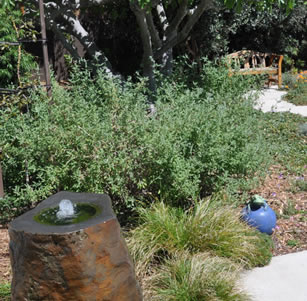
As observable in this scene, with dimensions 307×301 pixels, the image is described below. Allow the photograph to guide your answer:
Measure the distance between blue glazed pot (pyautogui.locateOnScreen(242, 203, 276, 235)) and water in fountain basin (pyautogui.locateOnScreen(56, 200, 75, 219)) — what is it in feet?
6.81

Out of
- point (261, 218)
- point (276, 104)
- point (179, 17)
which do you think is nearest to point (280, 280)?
point (261, 218)

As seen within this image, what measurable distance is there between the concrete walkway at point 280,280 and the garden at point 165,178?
101 millimetres

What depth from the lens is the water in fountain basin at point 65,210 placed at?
9.89 feet

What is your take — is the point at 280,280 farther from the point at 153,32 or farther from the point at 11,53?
the point at 153,32

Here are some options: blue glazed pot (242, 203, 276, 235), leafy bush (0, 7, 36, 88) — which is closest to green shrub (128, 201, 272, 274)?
blue glazed pot (242, 203, 276, 235)

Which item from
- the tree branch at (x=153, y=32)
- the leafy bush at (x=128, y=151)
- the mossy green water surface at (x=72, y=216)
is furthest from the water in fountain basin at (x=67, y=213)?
the tree branch at (x=153, y=32)

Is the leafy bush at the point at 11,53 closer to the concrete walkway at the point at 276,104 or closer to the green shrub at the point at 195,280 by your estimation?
the concrete walkway at the point at 276,104

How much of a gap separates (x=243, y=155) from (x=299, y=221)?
106cm

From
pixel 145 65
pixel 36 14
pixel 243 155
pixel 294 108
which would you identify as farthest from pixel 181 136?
pixel 294 108

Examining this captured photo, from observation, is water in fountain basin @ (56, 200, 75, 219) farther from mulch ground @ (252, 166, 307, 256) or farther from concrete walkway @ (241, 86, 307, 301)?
mulch ground @ (252, 166, 307, 256)

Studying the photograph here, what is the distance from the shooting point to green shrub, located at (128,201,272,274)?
3.96 m

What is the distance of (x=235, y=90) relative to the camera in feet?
19.8

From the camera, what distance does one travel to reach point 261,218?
453 cm

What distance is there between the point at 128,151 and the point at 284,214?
1.97 metres
